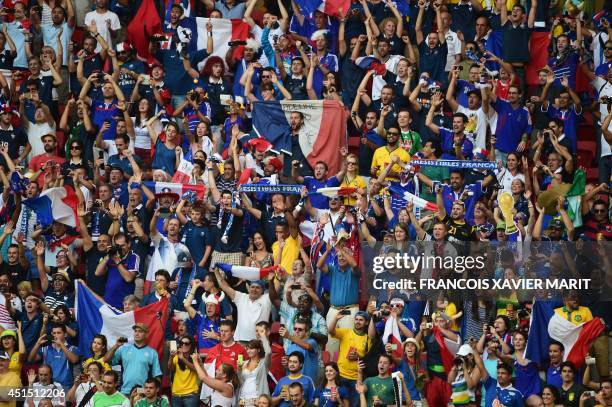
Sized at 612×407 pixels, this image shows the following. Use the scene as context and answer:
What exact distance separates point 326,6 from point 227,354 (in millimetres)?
6557

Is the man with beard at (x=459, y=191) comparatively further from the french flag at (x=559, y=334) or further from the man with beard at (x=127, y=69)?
the man with beard at (x=127, y=69)

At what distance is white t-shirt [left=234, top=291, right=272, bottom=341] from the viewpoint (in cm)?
2117

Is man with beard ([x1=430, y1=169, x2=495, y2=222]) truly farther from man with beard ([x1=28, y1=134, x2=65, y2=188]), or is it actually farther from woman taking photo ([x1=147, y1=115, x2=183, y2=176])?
man with beard ([x1=28, y1=134, x2=65, y2=188])

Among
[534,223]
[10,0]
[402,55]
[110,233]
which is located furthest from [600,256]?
[10,0]

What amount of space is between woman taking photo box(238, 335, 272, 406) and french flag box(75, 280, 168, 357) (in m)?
1.45

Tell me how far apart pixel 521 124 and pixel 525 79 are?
1.34m

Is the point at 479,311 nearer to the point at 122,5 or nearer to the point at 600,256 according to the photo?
the point at 600,256

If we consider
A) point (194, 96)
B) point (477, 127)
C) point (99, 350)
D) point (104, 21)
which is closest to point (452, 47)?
point (477, 127)

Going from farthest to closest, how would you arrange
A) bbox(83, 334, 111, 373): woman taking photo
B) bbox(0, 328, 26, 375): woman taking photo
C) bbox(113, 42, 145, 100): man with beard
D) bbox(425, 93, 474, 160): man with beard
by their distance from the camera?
bbox(113, 42, 145, 100): man with beard
bbox(425, 93, 474, 160): man with beard
bbox(0, 328, 26, 375): woman taking photo
bbox(83, 334, 111, 373): woman taking photo

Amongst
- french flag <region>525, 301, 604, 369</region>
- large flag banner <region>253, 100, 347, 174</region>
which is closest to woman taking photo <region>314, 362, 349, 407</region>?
french flag <region>525, 301, 604, 369</region>

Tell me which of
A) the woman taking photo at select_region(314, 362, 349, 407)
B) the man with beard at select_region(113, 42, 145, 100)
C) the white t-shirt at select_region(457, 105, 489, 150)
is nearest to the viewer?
the woman taking photo at select_region(314, 362, 349, 407)

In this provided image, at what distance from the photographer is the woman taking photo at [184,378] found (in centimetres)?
2064

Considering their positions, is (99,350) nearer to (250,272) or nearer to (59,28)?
(250,272)

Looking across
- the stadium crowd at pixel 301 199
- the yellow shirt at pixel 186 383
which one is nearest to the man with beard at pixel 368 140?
the stadium crowd at pixel 301 199
